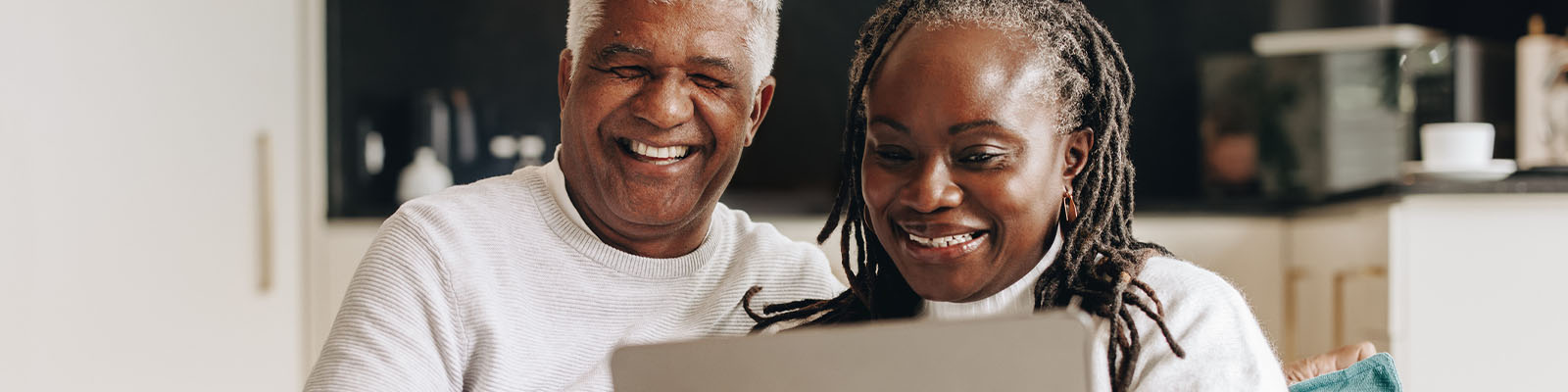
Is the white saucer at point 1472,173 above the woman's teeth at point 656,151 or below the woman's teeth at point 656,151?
below

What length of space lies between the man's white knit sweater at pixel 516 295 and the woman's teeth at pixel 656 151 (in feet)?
Answer: 0.33

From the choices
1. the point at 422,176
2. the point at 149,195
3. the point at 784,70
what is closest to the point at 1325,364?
the point at 149,195

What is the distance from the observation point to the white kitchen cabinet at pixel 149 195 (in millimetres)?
Result: 1807

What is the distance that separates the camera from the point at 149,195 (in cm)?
212

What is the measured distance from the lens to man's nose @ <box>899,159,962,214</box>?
0.95m

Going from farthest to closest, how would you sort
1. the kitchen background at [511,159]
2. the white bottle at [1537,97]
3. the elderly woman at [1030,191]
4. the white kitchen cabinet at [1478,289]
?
the white bottle at [1537,97] → the white kitchen cabinet at [1478,289] → the kitchen background at [511,159] → the elderly woman at [1030,191]

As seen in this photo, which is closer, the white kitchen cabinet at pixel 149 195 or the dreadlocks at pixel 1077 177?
the dreadlocks at pixel 1077 177

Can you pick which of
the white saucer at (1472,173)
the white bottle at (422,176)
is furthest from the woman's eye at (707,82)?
the white bottle at (422,176)

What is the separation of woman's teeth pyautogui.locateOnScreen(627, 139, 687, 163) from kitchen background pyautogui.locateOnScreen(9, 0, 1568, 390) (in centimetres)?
94

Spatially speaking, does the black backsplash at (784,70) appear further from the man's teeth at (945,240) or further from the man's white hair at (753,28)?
the man's teeth at (945,240)

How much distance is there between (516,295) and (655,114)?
20 cm

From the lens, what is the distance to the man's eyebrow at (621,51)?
114cm

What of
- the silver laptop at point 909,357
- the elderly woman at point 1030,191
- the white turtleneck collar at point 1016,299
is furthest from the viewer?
the white turtleneck collar at point 1016,299

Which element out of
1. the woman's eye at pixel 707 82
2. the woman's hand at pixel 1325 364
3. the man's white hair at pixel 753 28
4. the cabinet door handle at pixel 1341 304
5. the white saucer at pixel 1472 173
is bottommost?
the cabinet door handle at pixel 1341 304
